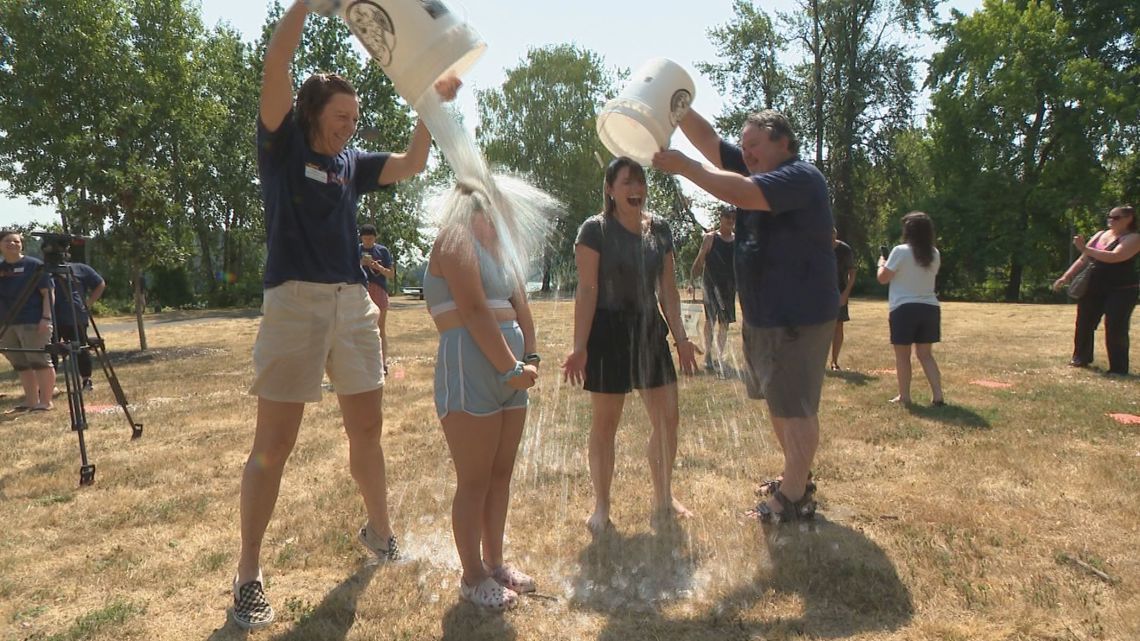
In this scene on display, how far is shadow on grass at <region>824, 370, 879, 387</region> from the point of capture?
25.8 feet

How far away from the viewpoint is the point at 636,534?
3.66m

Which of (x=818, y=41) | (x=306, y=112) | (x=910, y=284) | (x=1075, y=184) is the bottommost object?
(x=910, y=284)

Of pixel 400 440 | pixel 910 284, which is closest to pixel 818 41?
pixel 910 284

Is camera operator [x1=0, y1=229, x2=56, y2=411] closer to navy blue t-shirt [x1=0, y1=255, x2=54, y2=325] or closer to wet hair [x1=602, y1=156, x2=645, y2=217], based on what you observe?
navy blue t-shirt [x1=0, y1=255, x2=54, y2=325]

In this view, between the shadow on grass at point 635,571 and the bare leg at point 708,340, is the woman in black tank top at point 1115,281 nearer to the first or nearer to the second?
the bare leg at point 708,340

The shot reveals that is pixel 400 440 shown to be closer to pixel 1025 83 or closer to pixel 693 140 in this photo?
pixel 693 140

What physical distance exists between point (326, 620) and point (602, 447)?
4.97ft

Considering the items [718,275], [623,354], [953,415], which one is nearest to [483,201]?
[623,354]

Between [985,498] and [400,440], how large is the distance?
407cm

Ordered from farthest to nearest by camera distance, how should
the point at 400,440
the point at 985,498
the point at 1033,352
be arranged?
the point at 1033,352
the point at 400,440
the point at 985,498

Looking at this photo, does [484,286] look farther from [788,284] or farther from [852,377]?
[852,377]

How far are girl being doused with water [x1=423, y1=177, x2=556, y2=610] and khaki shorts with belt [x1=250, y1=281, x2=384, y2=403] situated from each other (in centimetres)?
40

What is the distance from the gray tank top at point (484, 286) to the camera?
2.63 m

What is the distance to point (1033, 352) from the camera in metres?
10.5
